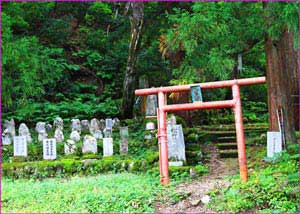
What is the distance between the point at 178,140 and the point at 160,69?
571cm

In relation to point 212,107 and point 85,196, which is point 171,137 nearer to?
point 212,107

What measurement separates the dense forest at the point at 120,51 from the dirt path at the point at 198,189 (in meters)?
1.74

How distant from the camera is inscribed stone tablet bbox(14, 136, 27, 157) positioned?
7926 millimetres

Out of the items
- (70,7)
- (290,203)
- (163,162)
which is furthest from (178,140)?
(70,7)

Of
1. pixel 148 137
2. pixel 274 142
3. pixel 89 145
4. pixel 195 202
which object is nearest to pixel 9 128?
pixel 89 145

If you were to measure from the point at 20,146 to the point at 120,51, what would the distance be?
7650 millimetres

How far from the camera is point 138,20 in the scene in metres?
10.9

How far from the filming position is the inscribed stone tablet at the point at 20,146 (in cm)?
793

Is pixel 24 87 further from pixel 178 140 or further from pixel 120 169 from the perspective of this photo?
pixel 178 140

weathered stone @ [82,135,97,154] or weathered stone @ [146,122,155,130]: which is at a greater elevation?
weathered stone @ [146,122,155,130]

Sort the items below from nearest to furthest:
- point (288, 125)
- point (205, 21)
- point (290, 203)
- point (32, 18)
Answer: point (290, 203) < point (205, 21) < point (288, 125) < point (32, 18)

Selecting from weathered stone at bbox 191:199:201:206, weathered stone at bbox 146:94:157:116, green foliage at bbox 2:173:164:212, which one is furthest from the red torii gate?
weathered stone at bbox 146:94:157:116

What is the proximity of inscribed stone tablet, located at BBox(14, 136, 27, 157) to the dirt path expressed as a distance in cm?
335

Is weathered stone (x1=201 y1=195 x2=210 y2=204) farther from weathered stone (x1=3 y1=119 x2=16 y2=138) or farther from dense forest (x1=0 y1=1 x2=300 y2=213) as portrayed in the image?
weathered stone (x1=3 y1=119 x2=16 y2=138)
